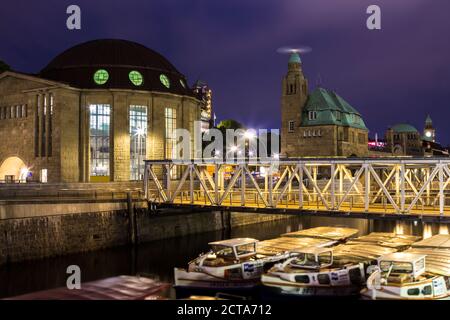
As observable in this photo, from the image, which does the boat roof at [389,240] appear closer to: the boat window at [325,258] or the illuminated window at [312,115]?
the boat window at [325,258]

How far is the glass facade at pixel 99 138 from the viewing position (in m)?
77.5

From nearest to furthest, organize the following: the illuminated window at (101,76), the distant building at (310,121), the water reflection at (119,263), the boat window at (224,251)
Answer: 1. the boat window at (224,251)
2. the water reflection at (119,263)
3. the illuminated window at (101,76)
4. the distant building at (310,121)

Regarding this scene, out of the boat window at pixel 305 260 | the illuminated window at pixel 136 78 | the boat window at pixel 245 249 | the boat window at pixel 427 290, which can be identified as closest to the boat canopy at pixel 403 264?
the boat window at pixel 427 290

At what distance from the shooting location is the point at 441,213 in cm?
4038

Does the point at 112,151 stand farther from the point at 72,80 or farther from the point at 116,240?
the point at 116,240

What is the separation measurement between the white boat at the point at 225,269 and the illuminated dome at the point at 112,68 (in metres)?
46.0

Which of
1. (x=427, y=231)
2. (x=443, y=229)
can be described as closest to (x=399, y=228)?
(x=427, y=231)

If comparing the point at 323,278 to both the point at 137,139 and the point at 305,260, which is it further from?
the point at 137,139

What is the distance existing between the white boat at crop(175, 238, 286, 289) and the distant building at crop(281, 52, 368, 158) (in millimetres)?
87162

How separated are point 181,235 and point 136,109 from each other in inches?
987

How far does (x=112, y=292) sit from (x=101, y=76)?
56243 millimetres

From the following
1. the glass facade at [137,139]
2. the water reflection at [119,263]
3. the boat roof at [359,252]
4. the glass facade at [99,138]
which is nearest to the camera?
the boat roof at [359,252]

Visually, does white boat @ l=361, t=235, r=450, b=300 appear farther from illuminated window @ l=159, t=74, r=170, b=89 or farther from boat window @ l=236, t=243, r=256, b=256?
illuminated window @ l=159, t=74, r=170, b=89
